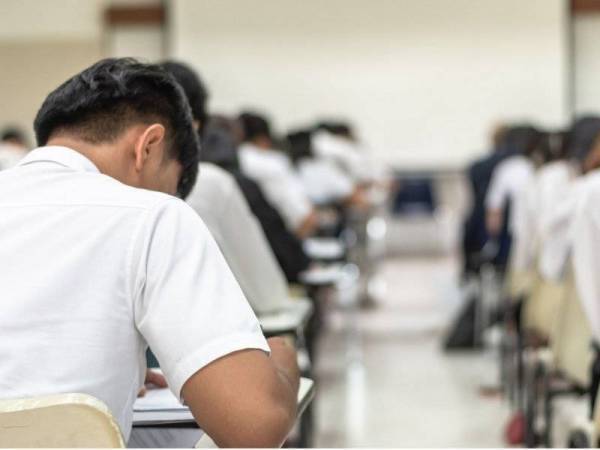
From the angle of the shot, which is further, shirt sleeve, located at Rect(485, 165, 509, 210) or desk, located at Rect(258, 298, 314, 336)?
shirt sleeve, located at Rect(485, 165, 509, 210)

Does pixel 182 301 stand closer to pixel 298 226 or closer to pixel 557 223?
pixel 557 223

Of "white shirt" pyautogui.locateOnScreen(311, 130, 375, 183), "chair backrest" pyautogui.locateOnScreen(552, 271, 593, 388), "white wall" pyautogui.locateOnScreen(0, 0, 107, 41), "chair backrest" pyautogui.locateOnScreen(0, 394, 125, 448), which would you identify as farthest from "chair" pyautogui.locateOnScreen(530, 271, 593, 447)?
"white wall" pyautogui.locateOnScreen(0, 0, 107, 41)

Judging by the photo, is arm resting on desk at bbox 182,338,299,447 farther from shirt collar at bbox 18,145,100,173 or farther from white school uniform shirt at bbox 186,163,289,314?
white school uniform shirt at bbox 186,163,289,314

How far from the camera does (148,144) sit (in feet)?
5.44

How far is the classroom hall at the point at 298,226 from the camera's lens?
1458mm

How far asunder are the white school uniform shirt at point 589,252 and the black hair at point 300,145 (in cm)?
544

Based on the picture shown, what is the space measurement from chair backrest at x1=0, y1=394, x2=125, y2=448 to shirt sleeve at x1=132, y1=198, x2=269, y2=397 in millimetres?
130

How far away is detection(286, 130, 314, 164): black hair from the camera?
8.59m

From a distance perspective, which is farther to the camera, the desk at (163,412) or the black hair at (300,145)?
the black hair at (300,145)

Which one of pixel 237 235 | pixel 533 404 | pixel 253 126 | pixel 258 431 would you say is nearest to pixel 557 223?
pixel 533 404

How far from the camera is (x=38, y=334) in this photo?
1469mm

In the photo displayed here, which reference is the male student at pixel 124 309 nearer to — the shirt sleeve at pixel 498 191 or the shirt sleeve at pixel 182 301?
the shirt sleeve at pixel 182 301

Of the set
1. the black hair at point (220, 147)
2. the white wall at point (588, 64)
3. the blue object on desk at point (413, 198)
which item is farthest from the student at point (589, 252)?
the white wall at point (588, 64)

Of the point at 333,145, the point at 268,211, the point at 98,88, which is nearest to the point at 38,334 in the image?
the point at 98,88
